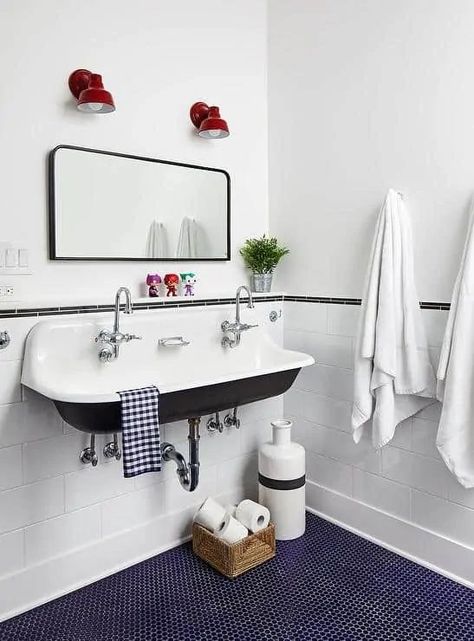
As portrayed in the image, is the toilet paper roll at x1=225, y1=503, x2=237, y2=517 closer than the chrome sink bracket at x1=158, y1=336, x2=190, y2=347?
No

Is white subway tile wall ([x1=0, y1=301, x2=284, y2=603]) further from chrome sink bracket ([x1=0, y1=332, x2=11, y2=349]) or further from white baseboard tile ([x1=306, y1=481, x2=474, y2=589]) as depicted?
white baseboard tile ([x1=306, y1=481, x2=474, y2=589])

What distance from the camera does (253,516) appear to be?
91.1 inches

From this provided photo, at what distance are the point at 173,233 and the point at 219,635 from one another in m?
1.62

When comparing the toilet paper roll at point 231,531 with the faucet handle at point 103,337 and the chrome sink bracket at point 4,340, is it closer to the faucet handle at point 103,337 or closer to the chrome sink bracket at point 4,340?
the faucet handle at point 103,337

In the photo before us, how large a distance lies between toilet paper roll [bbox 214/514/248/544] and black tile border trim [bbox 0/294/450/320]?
96 centimetres

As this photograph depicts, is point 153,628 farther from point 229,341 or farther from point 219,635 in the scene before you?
point 229,341

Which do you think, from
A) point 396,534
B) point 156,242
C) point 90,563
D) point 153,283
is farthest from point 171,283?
point 396,534

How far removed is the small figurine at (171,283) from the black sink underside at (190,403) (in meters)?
0.60

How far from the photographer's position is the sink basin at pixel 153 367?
1797 millimetres

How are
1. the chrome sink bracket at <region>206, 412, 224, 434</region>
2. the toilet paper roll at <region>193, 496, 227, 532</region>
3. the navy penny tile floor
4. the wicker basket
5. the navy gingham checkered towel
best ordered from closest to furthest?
the navy gingham checkered towel → the navy penny tile floor → the wicker basket → the toilet paper roll at <region>193, 496, 227, 532</region> → the chrome sink bracket at <region>206, 412, 224, 434</region>

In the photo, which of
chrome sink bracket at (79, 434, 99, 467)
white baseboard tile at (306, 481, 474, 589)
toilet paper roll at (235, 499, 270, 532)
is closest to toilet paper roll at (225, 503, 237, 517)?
toilet paper roll at (235, 499, 270, 532)

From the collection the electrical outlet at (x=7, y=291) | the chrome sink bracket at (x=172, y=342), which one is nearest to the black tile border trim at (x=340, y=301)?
the chrome sink bracket at (x=172, y=342)

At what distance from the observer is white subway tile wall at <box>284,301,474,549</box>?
7.22ft

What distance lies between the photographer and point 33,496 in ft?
6.66
